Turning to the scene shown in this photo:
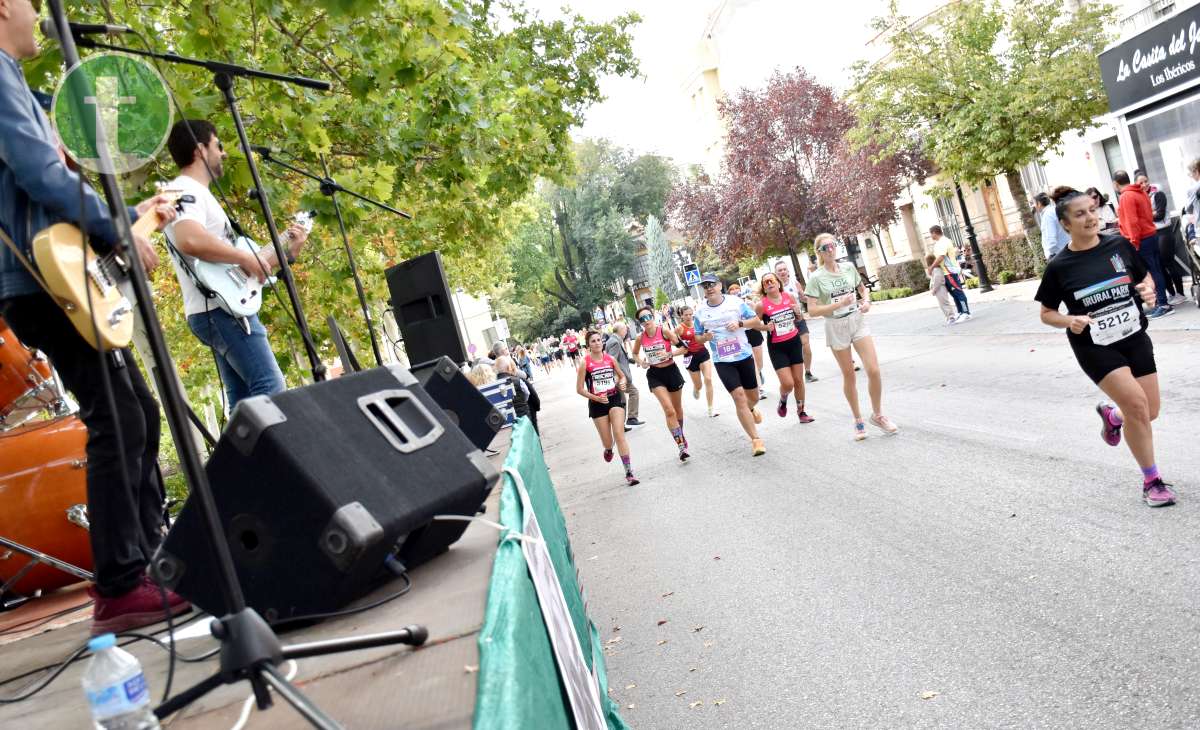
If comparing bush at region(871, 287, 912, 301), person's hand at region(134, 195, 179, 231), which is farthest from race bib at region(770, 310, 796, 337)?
bush at region(871, 287, 912, 301)

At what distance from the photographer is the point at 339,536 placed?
2.89 meters

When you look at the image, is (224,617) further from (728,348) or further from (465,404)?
(728,348)

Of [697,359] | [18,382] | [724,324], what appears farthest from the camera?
[697,359]

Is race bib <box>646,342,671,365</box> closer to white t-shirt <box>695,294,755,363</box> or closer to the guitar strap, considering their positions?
white t-shirt <box>695,294,755,363</box>

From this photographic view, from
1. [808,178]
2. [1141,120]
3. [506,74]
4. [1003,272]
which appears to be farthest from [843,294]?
[808,178]

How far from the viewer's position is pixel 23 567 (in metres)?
5.57

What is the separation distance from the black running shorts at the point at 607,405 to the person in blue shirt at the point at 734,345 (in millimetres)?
1242

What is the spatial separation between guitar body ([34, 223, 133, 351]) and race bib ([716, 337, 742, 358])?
9999 millimetres

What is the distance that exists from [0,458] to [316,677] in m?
3.82

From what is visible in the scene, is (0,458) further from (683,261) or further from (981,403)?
(683,261)

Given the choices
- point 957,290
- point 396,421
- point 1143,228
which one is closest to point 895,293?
point 957,290

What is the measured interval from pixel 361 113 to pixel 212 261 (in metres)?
6.76

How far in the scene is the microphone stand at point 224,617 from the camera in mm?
2359

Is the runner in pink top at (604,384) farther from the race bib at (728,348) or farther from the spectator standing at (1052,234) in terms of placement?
the spectator standing at (1052,234)
